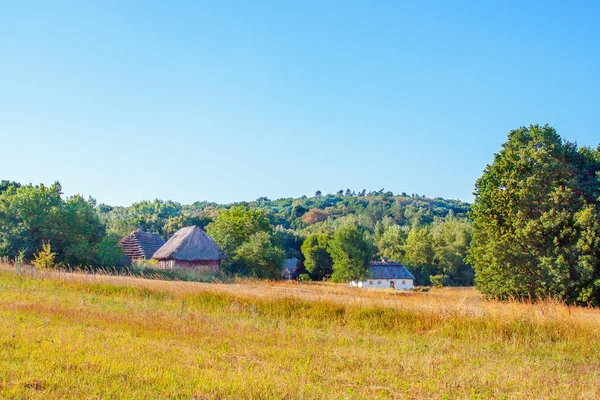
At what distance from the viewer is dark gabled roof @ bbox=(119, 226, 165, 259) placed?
53375 mm

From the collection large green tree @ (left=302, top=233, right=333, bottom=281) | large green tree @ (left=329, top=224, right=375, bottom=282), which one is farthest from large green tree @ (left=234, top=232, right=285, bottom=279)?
large green tree @ (left=302, top=233, right=333, bottom=281)

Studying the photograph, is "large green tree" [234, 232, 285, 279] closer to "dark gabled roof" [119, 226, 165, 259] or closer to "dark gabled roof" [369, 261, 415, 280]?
"dark gabled roof" [119, 226, 165, 259]

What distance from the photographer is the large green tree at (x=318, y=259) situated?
76562mm

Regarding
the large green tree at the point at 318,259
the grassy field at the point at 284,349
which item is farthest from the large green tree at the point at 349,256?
the grassy field at the point at 284,349

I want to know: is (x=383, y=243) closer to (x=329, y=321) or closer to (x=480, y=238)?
(x=480, y=238)

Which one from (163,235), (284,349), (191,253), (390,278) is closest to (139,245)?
(191,253)

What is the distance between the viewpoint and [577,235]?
28984mm

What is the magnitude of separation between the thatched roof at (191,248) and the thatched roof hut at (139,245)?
2925mm

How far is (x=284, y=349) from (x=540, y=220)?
79.7 feet

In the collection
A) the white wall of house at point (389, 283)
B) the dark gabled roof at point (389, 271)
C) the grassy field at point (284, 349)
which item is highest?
the grassy field at point (284, 349)

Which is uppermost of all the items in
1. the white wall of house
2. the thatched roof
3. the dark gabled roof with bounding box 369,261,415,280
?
the thatched roof

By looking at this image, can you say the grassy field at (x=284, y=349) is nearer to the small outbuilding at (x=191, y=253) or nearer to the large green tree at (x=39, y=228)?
the large green tree at (x=39, y=228)

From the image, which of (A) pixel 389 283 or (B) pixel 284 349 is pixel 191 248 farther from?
(B) pixel 284 349

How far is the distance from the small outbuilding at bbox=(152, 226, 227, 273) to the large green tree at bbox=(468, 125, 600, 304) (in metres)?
26.4
